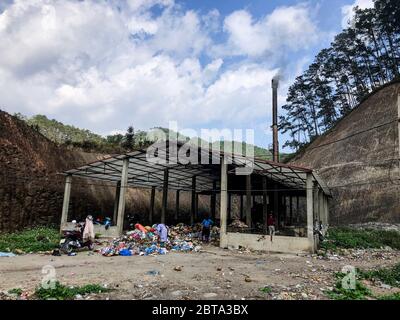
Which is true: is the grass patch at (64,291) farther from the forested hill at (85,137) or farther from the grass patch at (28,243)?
the forested hill at (85,137)

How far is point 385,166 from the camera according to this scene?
77.7 ft

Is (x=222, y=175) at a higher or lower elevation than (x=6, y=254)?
higher

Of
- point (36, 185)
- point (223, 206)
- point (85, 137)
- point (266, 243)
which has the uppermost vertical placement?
point (85, 137)

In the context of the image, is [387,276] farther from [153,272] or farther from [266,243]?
[153,272]

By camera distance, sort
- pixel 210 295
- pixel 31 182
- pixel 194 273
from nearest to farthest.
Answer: pixel 210 295 → pixel 194 273 → pixel 31 182

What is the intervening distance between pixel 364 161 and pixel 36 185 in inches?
964

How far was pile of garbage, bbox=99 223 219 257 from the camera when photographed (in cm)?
1183

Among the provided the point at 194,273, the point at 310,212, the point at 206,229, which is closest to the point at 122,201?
the point at 206,229

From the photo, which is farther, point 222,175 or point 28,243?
point 222,175

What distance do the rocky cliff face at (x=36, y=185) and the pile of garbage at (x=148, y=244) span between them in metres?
5.01

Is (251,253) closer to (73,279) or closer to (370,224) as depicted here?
(73,279)

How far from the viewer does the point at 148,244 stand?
13.4 metres

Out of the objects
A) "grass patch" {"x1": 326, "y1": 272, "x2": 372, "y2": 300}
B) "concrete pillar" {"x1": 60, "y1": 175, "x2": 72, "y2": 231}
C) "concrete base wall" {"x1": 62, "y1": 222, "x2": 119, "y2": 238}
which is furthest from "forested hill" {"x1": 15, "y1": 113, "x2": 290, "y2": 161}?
"grass patch" {"x1": 326, "y1": 272, "x2": 372, "y2": 300}
